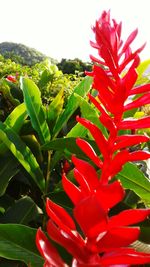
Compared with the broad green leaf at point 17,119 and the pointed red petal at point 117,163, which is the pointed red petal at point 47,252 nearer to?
the pointed red petal at point 117,163

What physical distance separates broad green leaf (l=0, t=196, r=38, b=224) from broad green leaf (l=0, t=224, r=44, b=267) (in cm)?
33

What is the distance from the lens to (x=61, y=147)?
1.49 m

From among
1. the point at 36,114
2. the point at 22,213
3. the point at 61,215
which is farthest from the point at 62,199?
the point at 61,215

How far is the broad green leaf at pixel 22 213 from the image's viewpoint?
1.42m

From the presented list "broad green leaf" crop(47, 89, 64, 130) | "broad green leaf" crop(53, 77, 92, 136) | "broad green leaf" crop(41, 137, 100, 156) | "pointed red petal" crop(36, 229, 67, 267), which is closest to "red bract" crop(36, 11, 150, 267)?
"pointed red petal" crop(36, 229, 67, 267)

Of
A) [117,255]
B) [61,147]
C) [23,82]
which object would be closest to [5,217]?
[61,147]

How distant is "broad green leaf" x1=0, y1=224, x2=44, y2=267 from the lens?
1.02 meters

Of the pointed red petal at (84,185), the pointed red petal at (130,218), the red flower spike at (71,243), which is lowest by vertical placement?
the red flower spike at (71,243)

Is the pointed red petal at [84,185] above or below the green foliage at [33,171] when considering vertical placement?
above

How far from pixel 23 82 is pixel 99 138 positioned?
1.18 metres

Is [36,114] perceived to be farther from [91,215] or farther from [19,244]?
[91,215]

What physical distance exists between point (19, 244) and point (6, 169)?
1.72 ft

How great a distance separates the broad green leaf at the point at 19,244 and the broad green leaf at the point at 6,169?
1.41 ft

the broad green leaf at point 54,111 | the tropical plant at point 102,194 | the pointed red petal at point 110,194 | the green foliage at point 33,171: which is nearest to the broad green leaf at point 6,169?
the green foliage at point 33,171
